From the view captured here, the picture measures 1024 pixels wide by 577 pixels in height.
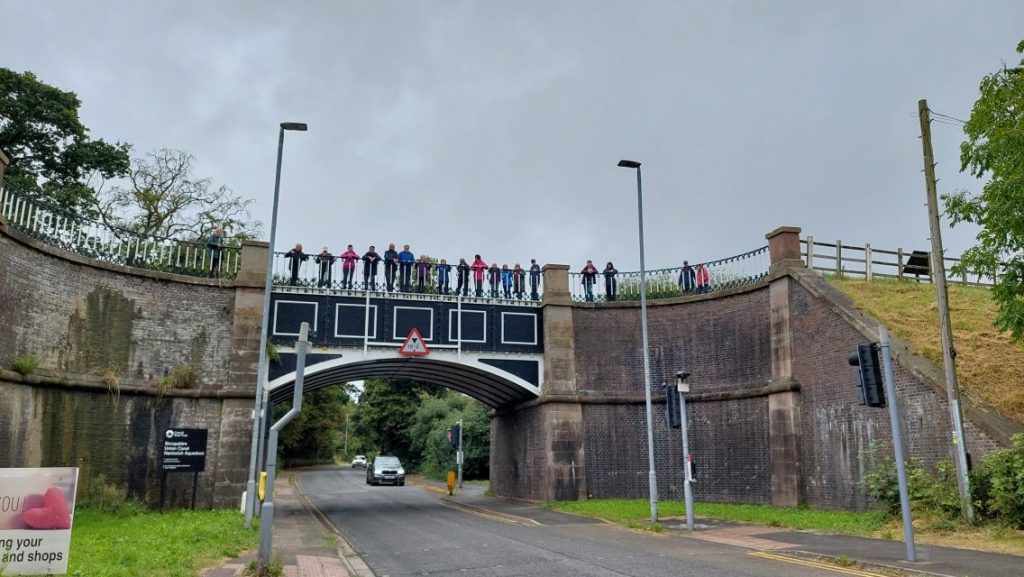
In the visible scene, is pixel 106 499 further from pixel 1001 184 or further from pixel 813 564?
pixel 1001 184

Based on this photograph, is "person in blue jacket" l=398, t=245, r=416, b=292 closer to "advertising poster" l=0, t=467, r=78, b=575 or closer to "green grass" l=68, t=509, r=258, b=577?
"green grass" l=68, t=509, r=258, b=577

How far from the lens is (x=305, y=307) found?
2273cm

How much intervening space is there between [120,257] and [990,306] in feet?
84.8

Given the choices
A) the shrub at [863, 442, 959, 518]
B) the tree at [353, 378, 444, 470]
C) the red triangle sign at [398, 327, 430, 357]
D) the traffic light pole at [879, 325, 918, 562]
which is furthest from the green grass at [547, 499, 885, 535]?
the tree at [353, 378, 444, 470]

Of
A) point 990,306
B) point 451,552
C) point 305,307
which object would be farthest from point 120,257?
point 990,306

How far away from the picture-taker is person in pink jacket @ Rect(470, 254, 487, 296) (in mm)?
24578

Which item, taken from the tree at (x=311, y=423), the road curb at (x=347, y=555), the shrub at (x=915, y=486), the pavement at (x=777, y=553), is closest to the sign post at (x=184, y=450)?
the pavement at (x=777, y=553)

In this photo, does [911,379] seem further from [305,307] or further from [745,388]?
[305,307]

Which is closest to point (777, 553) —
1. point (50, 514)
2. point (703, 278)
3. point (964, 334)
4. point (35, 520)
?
point (50, 514)

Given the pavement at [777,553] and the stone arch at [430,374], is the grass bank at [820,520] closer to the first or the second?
the pavement at [777,553]

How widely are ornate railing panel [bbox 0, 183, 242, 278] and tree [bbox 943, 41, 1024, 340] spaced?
63.8 feet

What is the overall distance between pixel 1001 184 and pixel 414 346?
1615 centimetres

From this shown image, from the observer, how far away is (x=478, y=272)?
81.3 ft

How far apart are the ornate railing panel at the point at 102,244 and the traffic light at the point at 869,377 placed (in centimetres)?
1794
